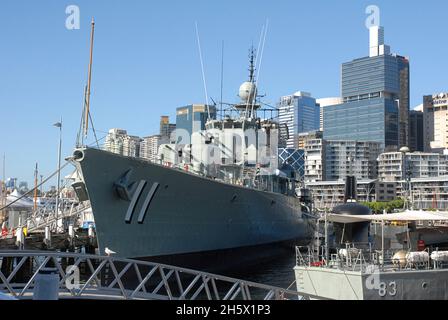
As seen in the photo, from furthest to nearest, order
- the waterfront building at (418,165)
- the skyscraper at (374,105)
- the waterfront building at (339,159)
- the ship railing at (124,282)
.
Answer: the skyscraper at (374,105) → the waterfront building at (339,159) → the waterfront building at (418,165) → the ship railing at (124,282)

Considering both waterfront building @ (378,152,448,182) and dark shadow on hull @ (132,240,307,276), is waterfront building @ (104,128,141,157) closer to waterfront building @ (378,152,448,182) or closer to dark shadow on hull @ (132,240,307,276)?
dark shadow on hull @ (132,240,307,276)

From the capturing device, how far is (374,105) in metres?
166

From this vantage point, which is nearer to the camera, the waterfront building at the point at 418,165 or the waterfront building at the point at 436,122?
the waterfront building at the point at 418,165

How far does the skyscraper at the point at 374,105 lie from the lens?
164000 mm


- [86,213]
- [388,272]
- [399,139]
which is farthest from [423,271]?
[399,139]

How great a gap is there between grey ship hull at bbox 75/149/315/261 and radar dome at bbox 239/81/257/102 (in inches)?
428

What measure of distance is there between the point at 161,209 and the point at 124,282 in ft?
10.7

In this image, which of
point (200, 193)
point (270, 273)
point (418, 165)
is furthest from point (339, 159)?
point (200, 193)

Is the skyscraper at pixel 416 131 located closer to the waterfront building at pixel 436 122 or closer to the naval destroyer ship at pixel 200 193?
the waterfront building at pixel 436 122

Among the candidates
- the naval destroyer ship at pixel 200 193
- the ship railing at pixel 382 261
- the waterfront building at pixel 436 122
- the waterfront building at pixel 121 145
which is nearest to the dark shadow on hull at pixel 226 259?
the naval destroyer ship at pixel 200 193

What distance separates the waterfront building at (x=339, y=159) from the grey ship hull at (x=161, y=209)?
121 m

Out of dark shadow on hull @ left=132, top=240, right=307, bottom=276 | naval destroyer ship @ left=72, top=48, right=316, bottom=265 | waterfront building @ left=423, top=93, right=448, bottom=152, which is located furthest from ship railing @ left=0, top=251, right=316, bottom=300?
waterfront building @ left=423, top=93, right=448, bottom=152

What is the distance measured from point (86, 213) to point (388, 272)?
34821mm

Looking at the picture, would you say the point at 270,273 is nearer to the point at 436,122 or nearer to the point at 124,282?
the point at 124,282
